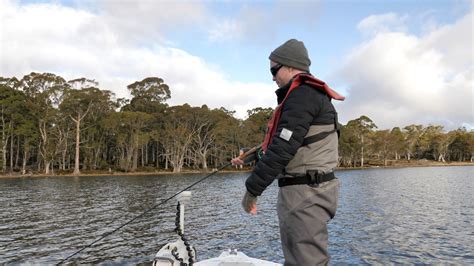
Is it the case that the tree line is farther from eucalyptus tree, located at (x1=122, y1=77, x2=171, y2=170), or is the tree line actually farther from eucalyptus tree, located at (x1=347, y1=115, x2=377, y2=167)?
eucalyptus tree, located at (x1=347, y1=115, x2=377, y2=167)

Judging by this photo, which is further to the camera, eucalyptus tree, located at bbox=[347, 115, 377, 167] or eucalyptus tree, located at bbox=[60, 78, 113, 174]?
eucalyptus tree, located at bbox=[347, 115, 377, 167]

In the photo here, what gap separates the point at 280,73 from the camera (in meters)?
3.36

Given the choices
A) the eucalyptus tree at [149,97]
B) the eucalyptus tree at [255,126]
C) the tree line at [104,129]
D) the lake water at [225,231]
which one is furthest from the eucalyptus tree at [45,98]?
the lake water at [225,231]

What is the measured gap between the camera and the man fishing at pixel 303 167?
9.77ft

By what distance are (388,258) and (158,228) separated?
919 cm

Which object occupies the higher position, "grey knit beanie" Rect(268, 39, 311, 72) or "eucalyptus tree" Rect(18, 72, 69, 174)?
"eucalyptus tree" Rect(18, 72, 69, 174)

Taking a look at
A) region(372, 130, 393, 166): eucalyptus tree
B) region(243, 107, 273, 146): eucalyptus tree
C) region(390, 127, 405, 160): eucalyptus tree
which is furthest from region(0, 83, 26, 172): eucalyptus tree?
region(390, 127, 405, 160): eucalyptus tree

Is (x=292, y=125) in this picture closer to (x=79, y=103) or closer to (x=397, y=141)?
(x=79, y=103)

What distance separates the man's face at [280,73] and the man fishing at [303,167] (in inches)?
4.7

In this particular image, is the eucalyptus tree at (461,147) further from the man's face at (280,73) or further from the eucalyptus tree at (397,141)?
the man's face at (280,73)

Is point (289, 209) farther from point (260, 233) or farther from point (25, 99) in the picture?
point (25, 99)

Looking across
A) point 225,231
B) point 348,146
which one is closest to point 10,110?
point 225,231

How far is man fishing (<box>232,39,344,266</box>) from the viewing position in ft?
9.77

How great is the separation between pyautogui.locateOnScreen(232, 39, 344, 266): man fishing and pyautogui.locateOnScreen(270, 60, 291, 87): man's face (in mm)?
119
